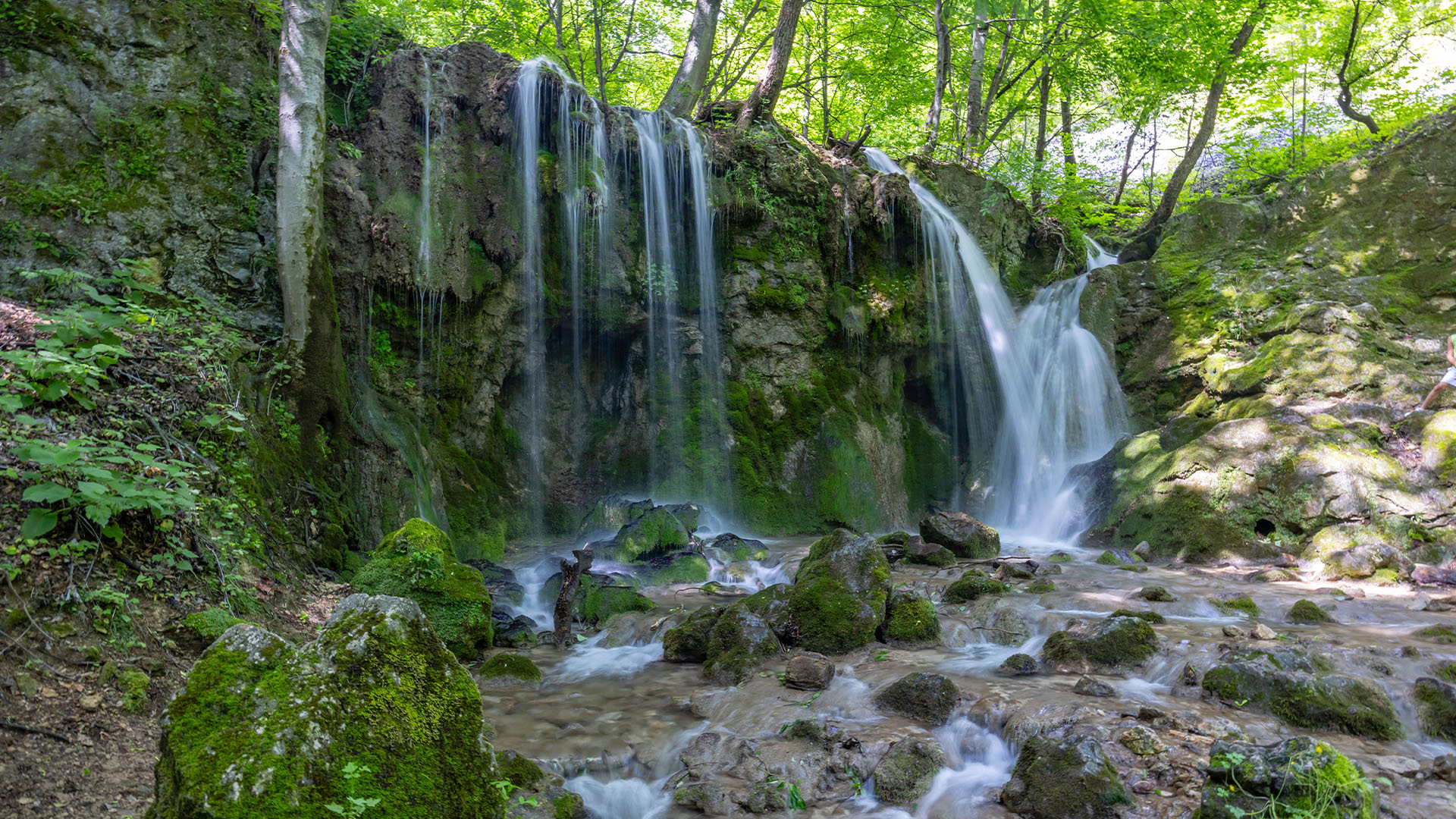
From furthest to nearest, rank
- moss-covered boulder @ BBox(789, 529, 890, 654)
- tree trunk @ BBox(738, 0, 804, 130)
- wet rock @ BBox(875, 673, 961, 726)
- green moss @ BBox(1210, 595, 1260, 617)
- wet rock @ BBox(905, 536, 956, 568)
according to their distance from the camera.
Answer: tree trunk @ BBox(738, 0, 804, 130) < wet rock @ BBox(905, 536, 956, 568) < green moss @ BBox(1210, 595, 1260, 617) < moss-covered boulder @ BBox(789, 529, 890, 654) < wet rock @ BBox(875, 673, 961, 726)

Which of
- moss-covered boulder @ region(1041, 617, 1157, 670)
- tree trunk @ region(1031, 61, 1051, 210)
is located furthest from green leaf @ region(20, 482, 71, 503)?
tree trunk @ region(1031, 61, 1051, 210)

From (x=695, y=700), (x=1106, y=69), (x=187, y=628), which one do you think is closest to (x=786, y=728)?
(x=695, y=700)

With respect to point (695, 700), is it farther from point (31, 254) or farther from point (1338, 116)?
point (1338, 116)

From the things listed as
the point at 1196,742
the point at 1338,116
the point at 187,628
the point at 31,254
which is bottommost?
the point at 1196,742

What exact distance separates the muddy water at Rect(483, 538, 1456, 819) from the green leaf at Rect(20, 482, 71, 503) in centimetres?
259

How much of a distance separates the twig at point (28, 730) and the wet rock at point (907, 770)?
11.7 feet

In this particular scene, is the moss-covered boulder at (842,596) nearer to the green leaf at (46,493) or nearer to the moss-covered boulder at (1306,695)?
the moss-covered boulder at (1306,695)

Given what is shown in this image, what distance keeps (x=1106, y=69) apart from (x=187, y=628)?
18.4 metres

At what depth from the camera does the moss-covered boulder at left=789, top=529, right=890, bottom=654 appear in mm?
5980

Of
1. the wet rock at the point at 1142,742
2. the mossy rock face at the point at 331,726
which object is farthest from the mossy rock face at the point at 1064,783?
the mossy rock face at the point at 331,726

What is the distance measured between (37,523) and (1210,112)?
17.9m

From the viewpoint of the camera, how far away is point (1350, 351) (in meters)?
10.7

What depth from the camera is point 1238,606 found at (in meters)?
6.56

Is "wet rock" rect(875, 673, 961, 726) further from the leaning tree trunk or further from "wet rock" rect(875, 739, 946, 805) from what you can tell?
the leaning tree trunk
